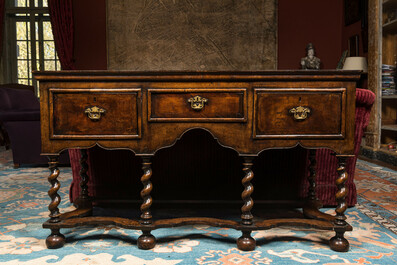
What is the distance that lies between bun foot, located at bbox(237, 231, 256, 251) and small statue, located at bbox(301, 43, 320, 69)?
22.0ft

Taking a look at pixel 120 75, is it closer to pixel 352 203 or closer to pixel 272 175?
pixel 272 175

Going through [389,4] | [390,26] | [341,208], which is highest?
[389,4]

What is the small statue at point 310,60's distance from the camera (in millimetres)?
7830

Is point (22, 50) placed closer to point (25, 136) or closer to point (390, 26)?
point (25, 136)

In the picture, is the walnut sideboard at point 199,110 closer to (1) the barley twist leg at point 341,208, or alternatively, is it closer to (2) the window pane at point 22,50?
(1) the barley twist leg at point 341,208

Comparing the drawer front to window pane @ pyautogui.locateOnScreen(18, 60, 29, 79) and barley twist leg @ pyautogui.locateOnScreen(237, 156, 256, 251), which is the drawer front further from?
window pane @ pyautogui.locateOnScreen(18, 60, 29, 79)

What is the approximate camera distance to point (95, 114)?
1.76 m

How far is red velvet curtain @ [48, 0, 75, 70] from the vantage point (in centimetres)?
813

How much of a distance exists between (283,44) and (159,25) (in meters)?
2.94

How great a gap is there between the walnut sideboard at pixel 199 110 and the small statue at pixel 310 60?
646cm

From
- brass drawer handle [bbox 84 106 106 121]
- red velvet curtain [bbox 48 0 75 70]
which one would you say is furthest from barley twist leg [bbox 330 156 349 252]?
red velvet curtain [bbox 48 0 75 70]

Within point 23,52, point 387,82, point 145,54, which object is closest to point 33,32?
point 23,52

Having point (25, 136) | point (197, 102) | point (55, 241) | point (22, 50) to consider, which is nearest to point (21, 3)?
point (22, 50)

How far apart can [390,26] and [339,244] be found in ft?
13.9
